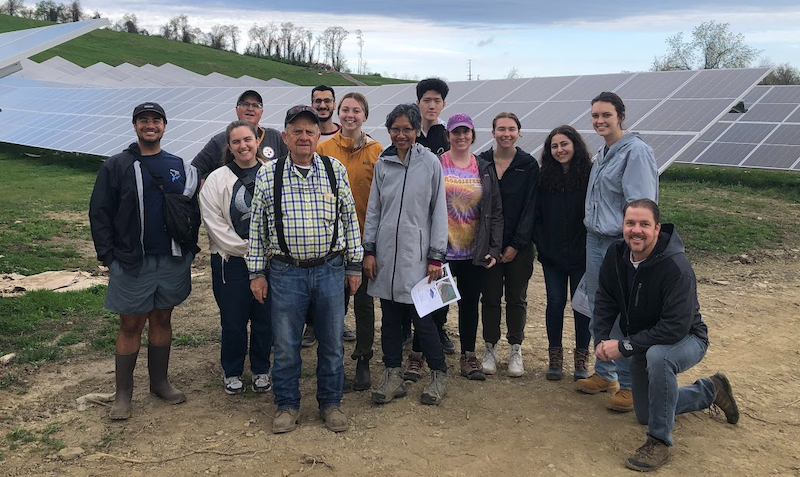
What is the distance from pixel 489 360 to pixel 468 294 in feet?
1.91

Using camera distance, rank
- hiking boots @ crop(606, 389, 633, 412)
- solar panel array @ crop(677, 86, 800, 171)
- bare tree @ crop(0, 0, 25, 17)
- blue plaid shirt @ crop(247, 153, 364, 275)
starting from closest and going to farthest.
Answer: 1. blue plaid shirt @ crop(247, 153, 364, 275)
2. hiking boots @ crop(606, 389, 633, 412)
3. solar panel array @ crop(677, 86, 800, 171)
4. bare tree @ crop(0, 0, 25, 17)

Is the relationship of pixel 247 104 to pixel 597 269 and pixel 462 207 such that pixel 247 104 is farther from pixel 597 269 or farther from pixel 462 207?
pixel 597 269

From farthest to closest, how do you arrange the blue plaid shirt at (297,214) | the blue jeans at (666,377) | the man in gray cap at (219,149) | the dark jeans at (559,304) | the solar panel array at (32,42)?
the solar panel array at (32,42) → the man in gray cap at (219,149) → the dark jeans at (559,304) → the blue plaid shirt at (297,214) → the blue jeans at (666,377)

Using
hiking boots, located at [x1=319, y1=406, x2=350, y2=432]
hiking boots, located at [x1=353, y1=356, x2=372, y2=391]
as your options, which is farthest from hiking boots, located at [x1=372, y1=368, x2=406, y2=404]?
hiking boots, located at [x1=319, y1=406, x2=350, y2=432]

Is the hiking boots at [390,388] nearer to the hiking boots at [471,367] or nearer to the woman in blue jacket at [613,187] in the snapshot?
the hiking boots at [471,367]

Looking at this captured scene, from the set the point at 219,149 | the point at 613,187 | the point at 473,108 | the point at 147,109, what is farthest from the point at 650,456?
the point at 473,108

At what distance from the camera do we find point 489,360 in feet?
16.1

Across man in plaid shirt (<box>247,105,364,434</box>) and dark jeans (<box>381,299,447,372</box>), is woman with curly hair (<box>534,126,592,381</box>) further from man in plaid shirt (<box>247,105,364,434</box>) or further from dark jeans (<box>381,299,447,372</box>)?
man in plaid shirt (<box>247,105,364,434</box>)

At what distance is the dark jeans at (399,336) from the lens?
4309mm

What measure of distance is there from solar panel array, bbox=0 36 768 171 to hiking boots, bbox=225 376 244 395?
23.0 feet

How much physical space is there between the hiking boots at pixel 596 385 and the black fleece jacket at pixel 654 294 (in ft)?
2.54

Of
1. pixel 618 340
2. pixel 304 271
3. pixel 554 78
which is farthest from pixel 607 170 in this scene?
pixel 554 78

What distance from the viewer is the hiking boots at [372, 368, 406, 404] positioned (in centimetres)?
432

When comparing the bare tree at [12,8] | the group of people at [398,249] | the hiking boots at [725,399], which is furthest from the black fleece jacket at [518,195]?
the bare tree at [12,8]
